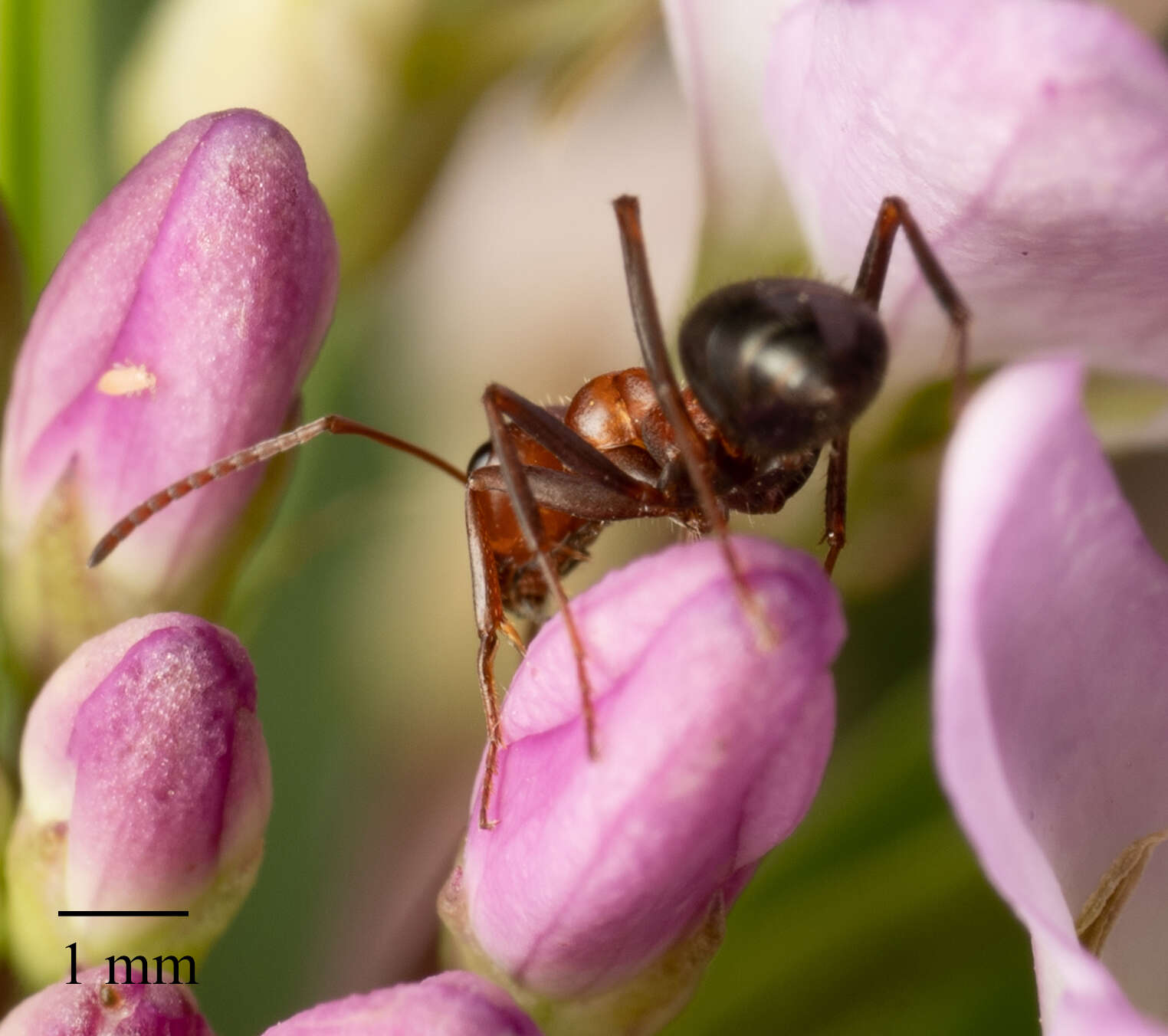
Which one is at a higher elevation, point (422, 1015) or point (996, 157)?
point (996, 157)

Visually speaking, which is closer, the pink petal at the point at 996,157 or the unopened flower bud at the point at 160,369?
the pink petal at the point at 996,157

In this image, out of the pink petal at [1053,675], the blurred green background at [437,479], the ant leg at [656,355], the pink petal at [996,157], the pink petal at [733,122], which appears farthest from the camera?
the blurred green background at [437,479]

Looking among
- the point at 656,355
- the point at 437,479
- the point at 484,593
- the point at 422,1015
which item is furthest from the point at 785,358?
the point at 437,479

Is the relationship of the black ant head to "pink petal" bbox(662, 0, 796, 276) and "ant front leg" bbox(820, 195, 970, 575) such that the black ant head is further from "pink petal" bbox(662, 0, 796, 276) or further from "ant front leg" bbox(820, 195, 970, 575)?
"pink petal" bbox(662, 0, 796, 276)

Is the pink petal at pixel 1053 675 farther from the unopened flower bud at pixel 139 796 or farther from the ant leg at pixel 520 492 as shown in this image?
the unopened flower bud at pixel 139 796

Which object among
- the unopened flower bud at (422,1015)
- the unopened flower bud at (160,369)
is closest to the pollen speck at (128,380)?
the unopened flower bud at (160,369)

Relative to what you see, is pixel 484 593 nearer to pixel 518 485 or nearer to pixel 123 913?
pixel 518 485

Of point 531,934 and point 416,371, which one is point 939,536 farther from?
point 416,371
